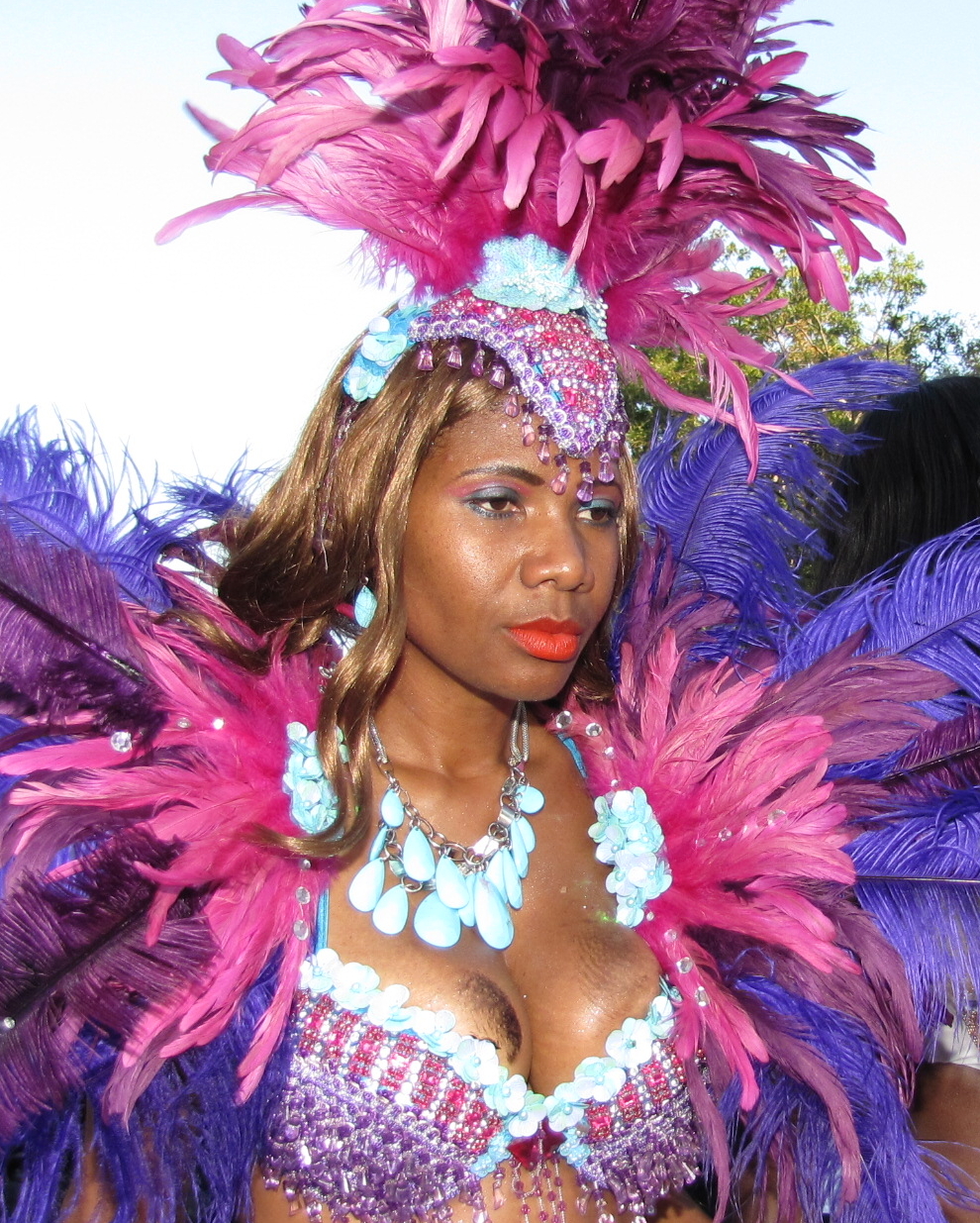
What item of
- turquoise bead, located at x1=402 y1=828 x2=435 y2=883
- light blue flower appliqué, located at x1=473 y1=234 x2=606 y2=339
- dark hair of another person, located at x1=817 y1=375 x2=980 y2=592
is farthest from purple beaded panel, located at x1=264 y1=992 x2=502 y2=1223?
dark hair of another person, located at x1=817 y1=375 x2=980 y2=592

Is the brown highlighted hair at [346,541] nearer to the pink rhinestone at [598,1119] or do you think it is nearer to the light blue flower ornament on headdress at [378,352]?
the light blue flower ornament on headdress at [378,352]

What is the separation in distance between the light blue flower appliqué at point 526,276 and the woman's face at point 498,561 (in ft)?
A: 0.66

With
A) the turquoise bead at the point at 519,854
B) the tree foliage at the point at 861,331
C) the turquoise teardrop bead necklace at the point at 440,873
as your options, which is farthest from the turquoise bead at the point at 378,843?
the tree foliage at the point at 861,331

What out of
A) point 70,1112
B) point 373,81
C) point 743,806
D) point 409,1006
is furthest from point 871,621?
point 70,1112

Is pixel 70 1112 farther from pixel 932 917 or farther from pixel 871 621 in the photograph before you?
pixel 871 621

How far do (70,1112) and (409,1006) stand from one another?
0.47 m

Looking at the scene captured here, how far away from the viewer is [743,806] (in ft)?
6.33

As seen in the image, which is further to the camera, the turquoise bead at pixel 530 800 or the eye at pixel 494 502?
the turquoise bead at pixel 530 800

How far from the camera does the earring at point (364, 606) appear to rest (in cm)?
187

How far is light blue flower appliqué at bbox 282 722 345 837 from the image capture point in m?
1.72

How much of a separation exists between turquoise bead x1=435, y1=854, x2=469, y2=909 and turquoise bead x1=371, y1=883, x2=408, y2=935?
60 mm

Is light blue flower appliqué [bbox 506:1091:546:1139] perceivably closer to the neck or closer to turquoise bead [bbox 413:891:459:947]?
turquoise bead [bbox 413:891:459:947]

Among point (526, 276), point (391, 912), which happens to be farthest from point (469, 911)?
point (526, 276)

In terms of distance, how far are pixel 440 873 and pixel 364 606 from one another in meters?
0.44
